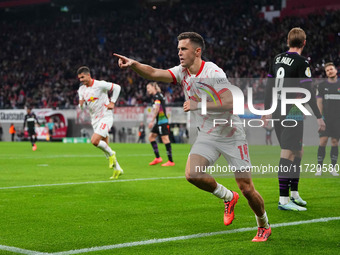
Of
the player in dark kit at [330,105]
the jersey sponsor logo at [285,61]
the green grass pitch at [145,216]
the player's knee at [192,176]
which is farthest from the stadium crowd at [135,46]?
the player's knee at [192,176]

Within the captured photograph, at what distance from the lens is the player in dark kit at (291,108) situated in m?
7.14

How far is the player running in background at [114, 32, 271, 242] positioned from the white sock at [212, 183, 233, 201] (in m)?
0.15

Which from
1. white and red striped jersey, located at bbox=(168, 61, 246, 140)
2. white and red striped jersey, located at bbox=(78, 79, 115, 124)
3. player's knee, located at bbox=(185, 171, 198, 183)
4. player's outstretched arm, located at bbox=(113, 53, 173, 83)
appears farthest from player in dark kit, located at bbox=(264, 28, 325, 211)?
white and red striped jersey, located at bbox=(78, 79, 115, 124)

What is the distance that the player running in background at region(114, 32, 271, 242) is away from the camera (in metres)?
5.29

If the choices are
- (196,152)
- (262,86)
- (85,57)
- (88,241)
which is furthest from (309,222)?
(85,57)

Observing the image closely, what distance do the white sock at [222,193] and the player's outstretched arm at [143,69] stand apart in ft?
4.21

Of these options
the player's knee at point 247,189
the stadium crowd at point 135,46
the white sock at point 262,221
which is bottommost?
the white sock at point 262,221

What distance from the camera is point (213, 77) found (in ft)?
17.8

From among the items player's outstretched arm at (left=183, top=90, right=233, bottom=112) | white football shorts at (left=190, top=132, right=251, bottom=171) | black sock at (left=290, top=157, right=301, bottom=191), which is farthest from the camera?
black sock at (left=290, top=157, right=301, bottom=191)

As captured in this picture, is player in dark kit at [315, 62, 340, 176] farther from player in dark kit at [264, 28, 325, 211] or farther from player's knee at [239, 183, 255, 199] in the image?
player's knee at [239, 183, 255, 199]

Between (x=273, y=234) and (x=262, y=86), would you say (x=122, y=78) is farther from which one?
(x=273, y=234)

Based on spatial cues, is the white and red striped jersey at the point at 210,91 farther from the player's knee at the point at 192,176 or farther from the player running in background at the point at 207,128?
the player's knee at the point at 192,176

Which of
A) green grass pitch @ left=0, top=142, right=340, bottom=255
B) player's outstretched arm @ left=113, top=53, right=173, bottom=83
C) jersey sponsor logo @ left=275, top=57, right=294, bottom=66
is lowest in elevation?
green grass pitch @ left=0, top=142, right=340, bottom=255

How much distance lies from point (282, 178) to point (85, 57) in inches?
1567
